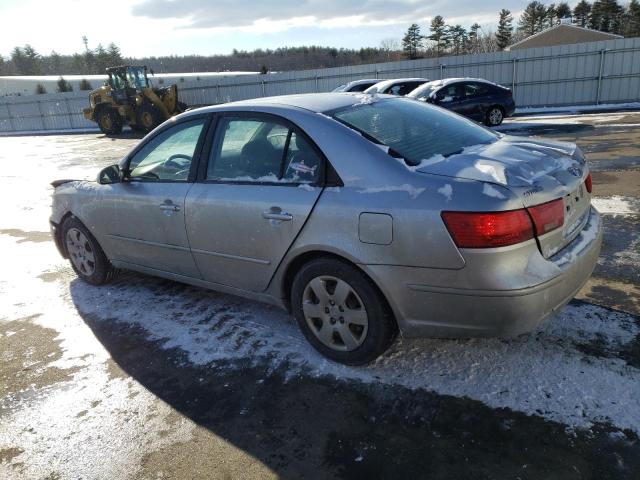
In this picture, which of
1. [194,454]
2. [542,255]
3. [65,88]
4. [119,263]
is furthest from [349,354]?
[65,88]

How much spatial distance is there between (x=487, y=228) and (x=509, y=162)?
0.60 metres

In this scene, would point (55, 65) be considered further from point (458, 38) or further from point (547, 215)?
point (547, 215)

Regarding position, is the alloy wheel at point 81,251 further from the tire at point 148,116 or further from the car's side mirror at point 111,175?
the tire at point 148,116

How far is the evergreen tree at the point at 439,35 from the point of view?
70.4m

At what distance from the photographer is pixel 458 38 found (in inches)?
2918

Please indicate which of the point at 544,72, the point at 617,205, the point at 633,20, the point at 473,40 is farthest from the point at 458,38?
the point at 617,205

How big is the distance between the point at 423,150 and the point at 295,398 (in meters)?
1.61

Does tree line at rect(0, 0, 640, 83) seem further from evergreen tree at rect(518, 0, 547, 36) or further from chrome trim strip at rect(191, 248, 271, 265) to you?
chrome trim strip at rect(191, 248, 271, 265)

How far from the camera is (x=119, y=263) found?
438 centimetres

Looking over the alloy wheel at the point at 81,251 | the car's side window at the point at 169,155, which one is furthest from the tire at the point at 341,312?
the alloy wheel at the point at 81,251

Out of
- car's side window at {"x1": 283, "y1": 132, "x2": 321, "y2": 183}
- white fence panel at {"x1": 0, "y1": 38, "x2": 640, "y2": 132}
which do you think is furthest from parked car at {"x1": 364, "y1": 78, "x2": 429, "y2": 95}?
car's side window at {"x1": 283, "y1": 132, "x2": 321, "y2": 183}

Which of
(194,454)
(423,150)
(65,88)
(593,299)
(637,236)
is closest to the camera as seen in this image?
(194,454)

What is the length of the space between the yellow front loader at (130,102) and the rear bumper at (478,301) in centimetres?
2305

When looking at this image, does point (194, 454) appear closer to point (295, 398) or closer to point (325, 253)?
point (295, 398)
